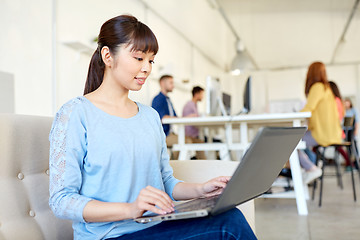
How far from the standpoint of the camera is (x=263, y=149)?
0.84m

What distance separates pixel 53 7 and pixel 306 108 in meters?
2.60

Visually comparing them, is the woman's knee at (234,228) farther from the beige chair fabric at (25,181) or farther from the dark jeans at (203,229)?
the beige chair fabric at (25,181)

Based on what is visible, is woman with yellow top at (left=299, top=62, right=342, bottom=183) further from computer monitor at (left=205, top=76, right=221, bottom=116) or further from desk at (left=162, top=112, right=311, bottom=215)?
computer monitor at (left=205, top=76, right=221, bottom=116)

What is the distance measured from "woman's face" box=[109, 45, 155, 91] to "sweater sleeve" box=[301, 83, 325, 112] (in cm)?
283

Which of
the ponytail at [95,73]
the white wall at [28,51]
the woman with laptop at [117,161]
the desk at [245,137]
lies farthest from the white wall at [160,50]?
the woman with laptop at [117,161]

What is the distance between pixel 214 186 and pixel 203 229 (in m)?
0.18

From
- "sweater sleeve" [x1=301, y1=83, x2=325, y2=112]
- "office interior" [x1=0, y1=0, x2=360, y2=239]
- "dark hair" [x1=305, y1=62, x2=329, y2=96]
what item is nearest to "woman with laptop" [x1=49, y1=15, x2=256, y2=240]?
"office interior" [x1=0, y1=0, x2=360, y2=239]

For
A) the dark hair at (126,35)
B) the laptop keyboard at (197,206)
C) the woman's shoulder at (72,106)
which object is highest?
the dark hair at (126,35)

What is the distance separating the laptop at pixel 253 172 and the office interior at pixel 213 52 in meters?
1.57

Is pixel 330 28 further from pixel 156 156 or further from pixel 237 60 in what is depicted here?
pixel 156 156

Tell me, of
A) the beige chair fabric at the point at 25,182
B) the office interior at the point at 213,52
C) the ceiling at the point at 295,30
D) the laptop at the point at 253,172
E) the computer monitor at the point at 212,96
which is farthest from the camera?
the ceiling at the point at 295,30

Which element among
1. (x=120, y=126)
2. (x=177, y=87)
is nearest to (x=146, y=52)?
(x=120, y=126)

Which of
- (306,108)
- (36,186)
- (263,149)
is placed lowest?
(36,186)

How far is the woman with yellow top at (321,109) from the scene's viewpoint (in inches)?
144
